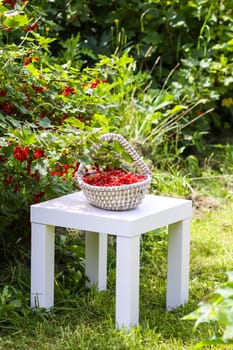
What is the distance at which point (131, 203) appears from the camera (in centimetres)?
309

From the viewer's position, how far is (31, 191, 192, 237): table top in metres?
2.98

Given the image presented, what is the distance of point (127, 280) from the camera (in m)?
2.99

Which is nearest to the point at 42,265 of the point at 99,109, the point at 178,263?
the point at 178,263

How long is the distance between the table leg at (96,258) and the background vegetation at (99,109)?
0.07 meters

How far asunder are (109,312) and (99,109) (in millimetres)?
892

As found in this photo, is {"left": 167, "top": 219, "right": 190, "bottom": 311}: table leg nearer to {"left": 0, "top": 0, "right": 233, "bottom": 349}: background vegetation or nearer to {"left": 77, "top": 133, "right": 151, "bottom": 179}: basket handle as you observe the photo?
{"left": 0, "top": 0, "right": 233, "bottom": 349}: background vegetation

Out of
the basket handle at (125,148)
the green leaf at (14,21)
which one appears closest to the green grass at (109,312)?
the basket handle at (125,148)

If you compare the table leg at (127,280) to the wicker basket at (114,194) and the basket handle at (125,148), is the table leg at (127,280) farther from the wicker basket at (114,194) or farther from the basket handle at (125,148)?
the basket handle at (125,148)

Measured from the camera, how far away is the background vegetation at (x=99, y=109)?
3121 millimetres

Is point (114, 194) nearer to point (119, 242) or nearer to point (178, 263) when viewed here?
point (119, 242)

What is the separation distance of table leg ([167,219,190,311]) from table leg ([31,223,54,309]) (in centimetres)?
48

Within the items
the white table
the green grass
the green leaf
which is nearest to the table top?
the white table

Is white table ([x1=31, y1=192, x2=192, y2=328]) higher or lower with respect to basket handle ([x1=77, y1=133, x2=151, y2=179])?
lower

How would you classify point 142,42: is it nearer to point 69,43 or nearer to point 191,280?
point 69,43
